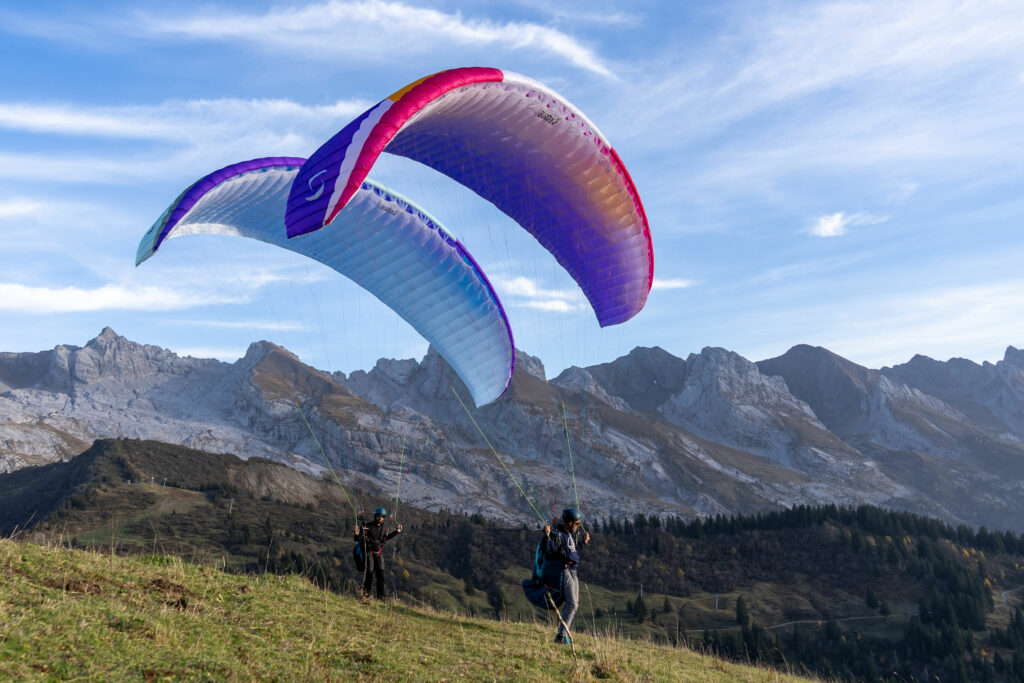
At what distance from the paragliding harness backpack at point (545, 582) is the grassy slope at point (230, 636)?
64 cm

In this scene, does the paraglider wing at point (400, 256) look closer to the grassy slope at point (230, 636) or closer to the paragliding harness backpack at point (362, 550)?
the paragliding harness backpack at point (362, 550)

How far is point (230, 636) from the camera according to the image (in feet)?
26.7

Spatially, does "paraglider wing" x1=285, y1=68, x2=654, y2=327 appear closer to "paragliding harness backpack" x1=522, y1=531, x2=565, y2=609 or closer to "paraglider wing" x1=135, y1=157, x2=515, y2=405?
"paraglider wing" x1=135, y1=157, x2=515, y2=405

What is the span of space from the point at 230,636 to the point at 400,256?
10377 mm

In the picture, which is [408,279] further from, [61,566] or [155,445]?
[155,445]

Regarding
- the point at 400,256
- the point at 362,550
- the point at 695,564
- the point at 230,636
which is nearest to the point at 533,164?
the point at 400,256

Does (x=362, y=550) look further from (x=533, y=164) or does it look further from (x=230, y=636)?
(x=533, y=164)

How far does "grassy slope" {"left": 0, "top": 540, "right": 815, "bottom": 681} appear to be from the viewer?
21.3 feet

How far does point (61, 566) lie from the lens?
934 centimetres

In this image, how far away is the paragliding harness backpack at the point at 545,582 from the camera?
35.6 ft

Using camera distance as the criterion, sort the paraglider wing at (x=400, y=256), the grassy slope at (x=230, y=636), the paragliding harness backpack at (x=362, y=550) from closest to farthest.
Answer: the grassy slope at (x=230, y=636), the paragliding harness backpack at (x=362, y=550), the paraglider wing at (x=400, y=256)

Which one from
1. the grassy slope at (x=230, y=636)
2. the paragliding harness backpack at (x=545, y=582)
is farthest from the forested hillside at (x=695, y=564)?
the paragliding harness backpack at (x=545, y=582)

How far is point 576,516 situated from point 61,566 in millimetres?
7195

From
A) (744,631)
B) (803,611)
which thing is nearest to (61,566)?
(744,631)
